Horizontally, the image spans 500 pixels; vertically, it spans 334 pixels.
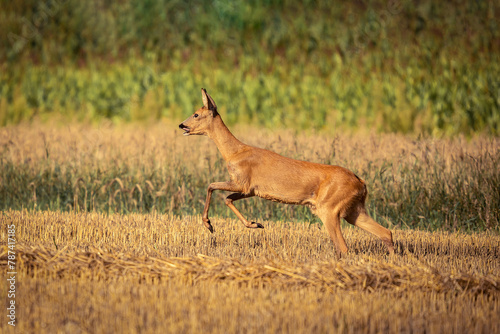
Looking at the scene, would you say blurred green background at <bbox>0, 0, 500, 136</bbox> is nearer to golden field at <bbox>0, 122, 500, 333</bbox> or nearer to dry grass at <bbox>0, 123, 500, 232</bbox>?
golden field at <bbox>0, 122, 500, 333</bbox>

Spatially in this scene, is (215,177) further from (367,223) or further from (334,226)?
(334,226)

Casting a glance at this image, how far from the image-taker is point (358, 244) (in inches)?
370

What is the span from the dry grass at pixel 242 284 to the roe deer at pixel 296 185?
0.51 m

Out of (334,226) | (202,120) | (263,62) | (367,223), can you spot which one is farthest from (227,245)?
(263,62)

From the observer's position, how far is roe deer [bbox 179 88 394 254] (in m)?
8.11

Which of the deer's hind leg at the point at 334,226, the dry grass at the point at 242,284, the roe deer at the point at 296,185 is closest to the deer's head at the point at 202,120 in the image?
the roe deer at the point at 296,185

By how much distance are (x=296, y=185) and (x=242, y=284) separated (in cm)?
173

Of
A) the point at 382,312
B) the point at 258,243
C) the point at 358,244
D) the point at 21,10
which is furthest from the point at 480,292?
the point at 21,10

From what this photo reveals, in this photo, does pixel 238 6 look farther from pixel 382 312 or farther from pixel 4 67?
pixel 382 312

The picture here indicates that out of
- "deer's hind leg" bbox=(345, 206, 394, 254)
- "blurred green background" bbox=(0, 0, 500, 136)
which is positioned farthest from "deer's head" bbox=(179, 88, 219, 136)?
"blurred green background" bbox=(0, 0, 500, 136)

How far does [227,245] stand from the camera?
887cm

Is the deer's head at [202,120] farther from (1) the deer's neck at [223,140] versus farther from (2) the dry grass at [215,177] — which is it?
(2) the dry grass at [215,177]

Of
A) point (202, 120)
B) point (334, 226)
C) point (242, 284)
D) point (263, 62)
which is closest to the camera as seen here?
point (242, 284)

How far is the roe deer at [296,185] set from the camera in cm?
811
